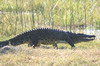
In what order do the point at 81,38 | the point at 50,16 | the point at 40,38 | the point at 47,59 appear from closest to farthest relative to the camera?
the point at 47,59, the point at 40,38, the point at 81,38, the point at 50,16

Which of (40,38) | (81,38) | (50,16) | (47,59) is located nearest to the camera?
(47,59)

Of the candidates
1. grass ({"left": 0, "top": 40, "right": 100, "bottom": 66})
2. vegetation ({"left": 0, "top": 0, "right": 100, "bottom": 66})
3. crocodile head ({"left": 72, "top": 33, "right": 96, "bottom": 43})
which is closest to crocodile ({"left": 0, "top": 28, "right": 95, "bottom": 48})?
crocodile head ({"left": 72, "top": 33, "right": 96, "bottom": 43})

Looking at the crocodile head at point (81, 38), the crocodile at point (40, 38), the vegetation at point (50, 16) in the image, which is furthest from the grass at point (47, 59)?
the vegetation at point (50, 16)

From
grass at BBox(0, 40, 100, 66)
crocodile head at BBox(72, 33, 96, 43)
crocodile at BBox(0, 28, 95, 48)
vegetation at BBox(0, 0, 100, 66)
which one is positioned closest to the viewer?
grass at BBox(0, 40, 100, 66)

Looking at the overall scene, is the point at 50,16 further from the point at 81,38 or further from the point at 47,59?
the point at 47,59

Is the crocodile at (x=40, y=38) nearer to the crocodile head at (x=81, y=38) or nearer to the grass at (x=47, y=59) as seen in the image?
the crocodile head at (x=81, y=38)

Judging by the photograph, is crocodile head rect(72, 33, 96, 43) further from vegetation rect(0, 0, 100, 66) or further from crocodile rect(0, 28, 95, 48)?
vegetation rect(0, 0, 100, 66)

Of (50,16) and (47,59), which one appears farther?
(50,16)

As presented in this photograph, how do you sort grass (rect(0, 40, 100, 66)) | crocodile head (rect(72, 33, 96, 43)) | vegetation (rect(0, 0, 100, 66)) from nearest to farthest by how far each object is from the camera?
grass (rect(0, 40, 100, 66)) → crocodile head (rect(72, 33, 96, 43)) → vegetation (rect(0, 0, 100, 66))

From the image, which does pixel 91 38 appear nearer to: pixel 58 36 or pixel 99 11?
pixel 58 36

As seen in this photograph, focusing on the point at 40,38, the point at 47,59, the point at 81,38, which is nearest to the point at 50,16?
the point at 81,38

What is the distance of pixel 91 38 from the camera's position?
1062 cm

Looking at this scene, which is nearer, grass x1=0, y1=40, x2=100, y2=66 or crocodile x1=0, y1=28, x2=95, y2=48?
grass x1=0, y1=40, x2=100, y2=66

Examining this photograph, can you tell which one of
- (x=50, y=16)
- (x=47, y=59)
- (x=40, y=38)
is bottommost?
(x=50, y=16)
